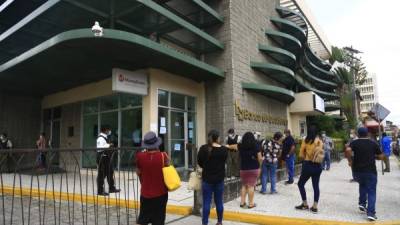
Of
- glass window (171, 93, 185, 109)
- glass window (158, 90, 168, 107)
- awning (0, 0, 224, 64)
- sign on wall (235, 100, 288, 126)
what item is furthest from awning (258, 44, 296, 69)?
glass window (158, 90, 168, 107)

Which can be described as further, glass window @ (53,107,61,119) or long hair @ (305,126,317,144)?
glass window @ (53,107,61,119)

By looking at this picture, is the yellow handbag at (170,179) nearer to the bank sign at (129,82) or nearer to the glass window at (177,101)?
the bank sign at (129,82)

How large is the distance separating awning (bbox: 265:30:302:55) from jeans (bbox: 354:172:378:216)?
1526cm

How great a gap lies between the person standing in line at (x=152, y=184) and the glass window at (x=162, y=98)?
904 cm

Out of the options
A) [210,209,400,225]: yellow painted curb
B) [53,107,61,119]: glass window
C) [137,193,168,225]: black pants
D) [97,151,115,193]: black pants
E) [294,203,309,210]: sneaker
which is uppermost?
[53,107,61,119]: glass window

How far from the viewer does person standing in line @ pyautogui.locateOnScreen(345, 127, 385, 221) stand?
6.61 meters

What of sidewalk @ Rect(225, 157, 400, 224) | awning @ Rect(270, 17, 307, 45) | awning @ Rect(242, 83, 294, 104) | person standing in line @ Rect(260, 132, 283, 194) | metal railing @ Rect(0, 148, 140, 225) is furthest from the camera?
awning @ Rect(270, 17, 307, 45)

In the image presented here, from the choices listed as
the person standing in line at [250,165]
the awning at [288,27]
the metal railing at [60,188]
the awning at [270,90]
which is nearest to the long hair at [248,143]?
the person standing in line at [250,165]

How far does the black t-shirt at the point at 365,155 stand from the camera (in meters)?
6.77

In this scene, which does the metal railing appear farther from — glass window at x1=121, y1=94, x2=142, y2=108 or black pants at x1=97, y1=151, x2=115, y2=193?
glass window at x1=121, y1=94, x2=142, y2=108

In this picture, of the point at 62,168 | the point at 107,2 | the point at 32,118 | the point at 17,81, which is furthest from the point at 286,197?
the point at 32,118

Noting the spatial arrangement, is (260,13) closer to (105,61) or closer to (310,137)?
(105,61)

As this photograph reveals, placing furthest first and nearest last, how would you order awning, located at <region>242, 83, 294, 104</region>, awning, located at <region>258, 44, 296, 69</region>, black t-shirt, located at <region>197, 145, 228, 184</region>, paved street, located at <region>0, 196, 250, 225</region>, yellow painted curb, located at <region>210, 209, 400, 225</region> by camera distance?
awning, located at <region>258, 44, 296, 69</region>, awning, located at <region>242, 83, 294, 104</region>, paved street, located at <region>0, 196, 250, 225</region>, yellow painted curb, located at <region>210, 209, 400, 225</region>, black t-shirt, located at <region>197, 145, 228, 184</region>

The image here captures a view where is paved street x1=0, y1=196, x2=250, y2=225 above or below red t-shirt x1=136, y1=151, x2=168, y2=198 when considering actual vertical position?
below
